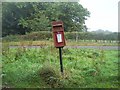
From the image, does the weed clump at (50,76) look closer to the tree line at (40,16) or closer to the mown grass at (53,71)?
the mown grass at (53,71)

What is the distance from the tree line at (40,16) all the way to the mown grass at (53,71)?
9.01m

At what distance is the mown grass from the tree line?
9.01m

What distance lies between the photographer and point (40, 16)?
19312 mm

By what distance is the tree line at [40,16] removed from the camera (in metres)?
18.5

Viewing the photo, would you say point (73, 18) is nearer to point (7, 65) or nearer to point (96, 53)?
point (96, 53)

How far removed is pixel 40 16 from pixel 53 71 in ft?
42.9

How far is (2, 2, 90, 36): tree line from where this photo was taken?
1852cm

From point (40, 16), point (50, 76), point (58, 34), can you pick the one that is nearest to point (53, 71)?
point (50, 76)

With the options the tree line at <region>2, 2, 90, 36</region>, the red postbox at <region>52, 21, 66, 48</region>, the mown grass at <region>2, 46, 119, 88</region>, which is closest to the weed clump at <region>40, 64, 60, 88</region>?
the mown grass at <region>2, 46, 119, 88</region>

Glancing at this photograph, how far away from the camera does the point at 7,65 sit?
25.5ft

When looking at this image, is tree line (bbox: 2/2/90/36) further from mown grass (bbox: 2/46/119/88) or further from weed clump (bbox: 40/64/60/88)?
weed clump (bbox: 40/64/60/88)

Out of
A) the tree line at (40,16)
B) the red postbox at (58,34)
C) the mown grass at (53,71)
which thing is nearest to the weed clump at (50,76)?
the mown grass at (53,71)

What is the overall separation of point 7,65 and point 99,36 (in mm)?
8205

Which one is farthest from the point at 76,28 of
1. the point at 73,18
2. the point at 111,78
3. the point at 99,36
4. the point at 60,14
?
the point at 111,78
